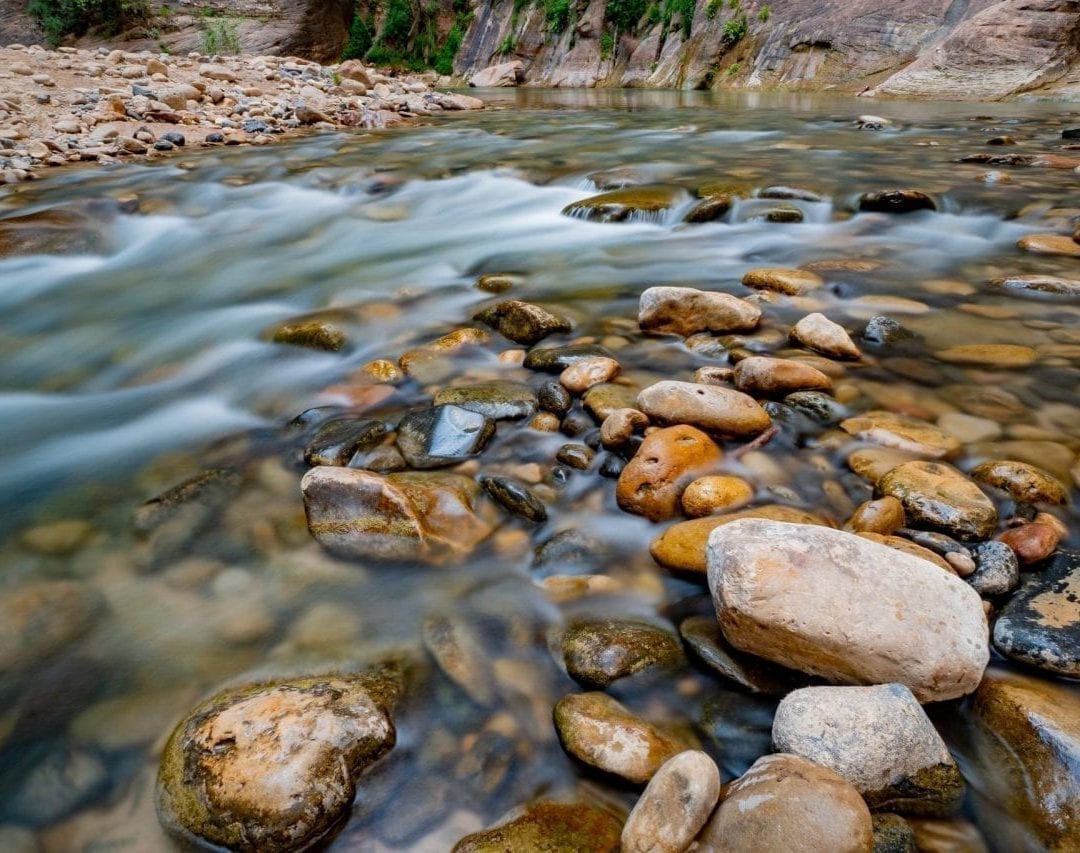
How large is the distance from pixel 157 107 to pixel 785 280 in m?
12.1

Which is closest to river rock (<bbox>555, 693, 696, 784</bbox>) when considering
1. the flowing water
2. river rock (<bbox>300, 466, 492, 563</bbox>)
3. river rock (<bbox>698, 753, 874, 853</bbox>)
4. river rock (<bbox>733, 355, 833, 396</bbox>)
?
the flowing water

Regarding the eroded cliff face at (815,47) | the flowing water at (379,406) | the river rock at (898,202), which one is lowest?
the flowing water at (379,406)

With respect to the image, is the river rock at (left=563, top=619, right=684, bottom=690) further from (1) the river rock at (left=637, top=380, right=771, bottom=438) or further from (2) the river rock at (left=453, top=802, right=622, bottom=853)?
(1) the river rock at (left=637, top=380, right=771, bottom=438)

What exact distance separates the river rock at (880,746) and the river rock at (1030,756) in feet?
0.28

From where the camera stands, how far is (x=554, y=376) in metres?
2.97

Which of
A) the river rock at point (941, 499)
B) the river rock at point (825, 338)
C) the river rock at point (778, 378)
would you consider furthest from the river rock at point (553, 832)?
the river rock at point (825, 338)

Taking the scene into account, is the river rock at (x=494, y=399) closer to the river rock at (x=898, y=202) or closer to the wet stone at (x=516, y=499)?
the wet stone at (x=516, y=499)

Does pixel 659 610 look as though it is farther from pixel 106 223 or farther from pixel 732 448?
pixel 106 223

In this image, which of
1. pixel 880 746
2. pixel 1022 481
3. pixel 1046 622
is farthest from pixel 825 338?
pixel 880 746

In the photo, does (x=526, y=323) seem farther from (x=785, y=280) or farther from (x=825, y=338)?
(x=785, y=280)

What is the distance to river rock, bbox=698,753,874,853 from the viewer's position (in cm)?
108

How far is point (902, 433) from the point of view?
2.32 m

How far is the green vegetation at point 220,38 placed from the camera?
89.1ft

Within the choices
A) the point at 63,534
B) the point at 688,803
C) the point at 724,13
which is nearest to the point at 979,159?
the point at 688,803
